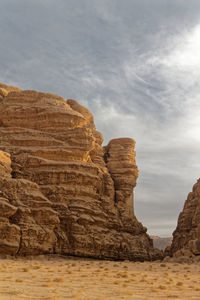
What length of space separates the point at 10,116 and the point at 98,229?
2038 centimetres

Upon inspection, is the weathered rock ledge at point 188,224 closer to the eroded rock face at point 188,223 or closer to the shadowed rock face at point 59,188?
the eroded rock face at point 188,223

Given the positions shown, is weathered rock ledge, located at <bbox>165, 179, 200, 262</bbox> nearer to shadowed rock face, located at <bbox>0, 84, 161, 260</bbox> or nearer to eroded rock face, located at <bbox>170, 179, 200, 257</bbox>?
eroded rock face, located at <bbox>170, 179, 200, 257</bbox>

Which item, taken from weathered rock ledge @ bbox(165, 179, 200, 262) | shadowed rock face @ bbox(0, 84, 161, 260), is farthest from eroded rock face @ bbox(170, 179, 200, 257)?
shadowed rock face @ bbox(0, 84, 161, 260)

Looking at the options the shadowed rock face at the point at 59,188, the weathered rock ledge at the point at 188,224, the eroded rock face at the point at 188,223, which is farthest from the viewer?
the eroded rock face at the point at 188,223

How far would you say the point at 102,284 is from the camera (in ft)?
42.7

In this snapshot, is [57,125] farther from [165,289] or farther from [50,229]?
[165,289]

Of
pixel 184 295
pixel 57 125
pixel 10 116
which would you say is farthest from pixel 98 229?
pixel 184 295

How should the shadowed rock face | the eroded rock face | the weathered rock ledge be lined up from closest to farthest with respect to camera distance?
the shadowed rock face
the weathered rock ledge
the eroded rock face

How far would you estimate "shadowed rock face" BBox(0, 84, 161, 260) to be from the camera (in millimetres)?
31719

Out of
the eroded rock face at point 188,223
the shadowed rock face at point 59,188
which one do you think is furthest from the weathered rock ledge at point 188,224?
the shadowed rock face at point 59,188

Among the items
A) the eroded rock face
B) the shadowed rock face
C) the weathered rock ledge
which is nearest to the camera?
the shadowed rock face

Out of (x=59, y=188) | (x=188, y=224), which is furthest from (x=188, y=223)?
(x=59, y=188)

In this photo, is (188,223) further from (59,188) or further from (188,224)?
(59,188)

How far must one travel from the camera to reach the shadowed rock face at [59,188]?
104ft
